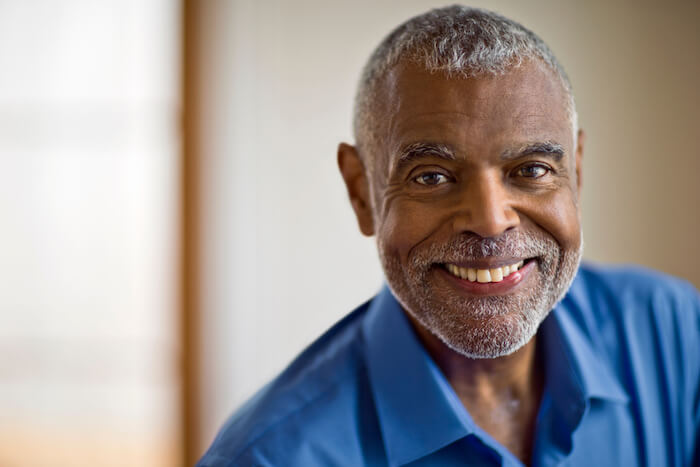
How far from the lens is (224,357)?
8.51 feet

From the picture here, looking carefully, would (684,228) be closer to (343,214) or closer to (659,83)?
(659,83)

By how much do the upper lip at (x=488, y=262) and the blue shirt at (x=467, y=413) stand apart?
0.20 m

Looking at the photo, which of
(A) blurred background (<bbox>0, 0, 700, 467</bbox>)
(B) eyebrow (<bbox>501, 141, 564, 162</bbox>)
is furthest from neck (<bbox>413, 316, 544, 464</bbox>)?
(A) blurred background (<bbox>0, 0, 700, 467</bbox>)

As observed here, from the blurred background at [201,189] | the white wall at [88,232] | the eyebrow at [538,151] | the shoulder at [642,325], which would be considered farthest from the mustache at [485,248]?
the white wall at [88,232]

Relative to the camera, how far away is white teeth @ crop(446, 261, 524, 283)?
0.96m

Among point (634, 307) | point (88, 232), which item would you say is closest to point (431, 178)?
point (634, 307)

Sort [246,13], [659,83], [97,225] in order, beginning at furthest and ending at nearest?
[97,225]
[246,13]
[659,83]

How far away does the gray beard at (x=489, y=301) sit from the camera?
3.16ft

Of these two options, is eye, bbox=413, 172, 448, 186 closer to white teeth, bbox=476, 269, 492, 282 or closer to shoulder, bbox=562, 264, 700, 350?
white teeth, bbox=476, 269, 492, 282

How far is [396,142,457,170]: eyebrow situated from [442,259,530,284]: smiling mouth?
159 mm

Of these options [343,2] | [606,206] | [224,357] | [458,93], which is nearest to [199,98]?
[343,2]

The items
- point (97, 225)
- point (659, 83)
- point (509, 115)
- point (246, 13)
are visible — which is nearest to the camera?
point (509, 115)

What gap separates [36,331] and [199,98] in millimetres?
1308

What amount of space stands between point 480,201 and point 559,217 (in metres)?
0.14
